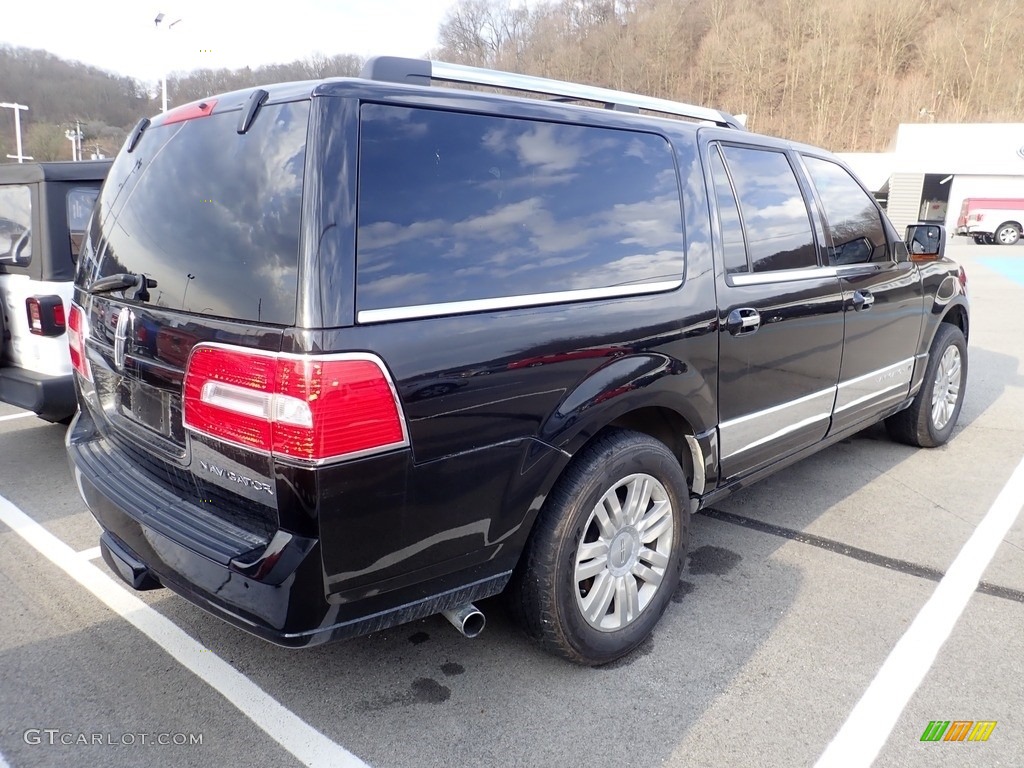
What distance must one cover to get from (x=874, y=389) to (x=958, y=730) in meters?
2.27

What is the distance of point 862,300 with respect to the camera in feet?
13.0

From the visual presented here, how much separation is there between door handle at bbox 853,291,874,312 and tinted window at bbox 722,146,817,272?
0.40 metres

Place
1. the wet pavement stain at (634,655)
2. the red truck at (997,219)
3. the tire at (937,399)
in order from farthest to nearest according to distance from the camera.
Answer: the red truck at (997,219) < the tire at (937,399) < the wet pavement stain at (634,655)

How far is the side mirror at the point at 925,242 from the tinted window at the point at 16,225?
18.1ft

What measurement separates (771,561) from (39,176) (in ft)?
15.8

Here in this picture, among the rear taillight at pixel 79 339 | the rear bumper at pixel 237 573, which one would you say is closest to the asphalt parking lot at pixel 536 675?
the rear bumper at pixel 237 573

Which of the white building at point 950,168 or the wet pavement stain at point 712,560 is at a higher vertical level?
the white building at point 950,168

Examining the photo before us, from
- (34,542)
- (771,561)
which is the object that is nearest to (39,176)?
(34,542)

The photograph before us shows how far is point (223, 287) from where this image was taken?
2.10 m

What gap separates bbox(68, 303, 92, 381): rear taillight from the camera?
282 centimetres

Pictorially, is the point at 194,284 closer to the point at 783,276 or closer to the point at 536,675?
the point at 536,675

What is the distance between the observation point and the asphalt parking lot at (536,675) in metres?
2.33

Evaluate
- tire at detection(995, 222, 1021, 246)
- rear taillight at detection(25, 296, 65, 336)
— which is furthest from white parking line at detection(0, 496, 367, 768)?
tire at detection(995, 222, 1021, 246)

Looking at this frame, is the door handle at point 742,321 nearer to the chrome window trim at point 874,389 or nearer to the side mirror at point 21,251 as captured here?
the chrome window trim at point 874,389
